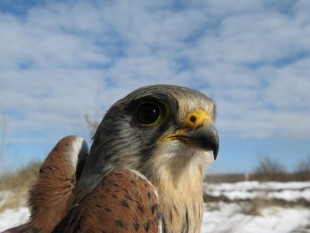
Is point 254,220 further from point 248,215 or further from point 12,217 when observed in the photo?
point 12,217

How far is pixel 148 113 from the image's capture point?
3.08 metres

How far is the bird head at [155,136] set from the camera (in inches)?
118

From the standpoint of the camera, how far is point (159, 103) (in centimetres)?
308

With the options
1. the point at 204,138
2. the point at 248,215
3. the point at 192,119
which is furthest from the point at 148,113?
the point at 248,215

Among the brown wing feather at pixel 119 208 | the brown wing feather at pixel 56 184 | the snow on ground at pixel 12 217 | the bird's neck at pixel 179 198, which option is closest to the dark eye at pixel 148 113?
the bird's neck at pixel 179 198

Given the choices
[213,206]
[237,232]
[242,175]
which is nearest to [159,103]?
[237,232]

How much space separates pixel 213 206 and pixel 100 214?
36.6ft

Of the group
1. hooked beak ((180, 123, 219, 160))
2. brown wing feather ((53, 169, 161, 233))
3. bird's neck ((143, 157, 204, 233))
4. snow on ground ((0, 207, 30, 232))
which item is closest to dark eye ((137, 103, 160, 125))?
hooked beak ((180, 123, 219, 160))

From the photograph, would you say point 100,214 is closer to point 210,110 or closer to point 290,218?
point 210,110

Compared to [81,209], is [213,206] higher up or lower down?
lower down

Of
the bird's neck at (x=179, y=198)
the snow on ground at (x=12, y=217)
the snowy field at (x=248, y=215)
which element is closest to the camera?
the bird's neck at (x=179, y=198)

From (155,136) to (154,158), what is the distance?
0.18 meters

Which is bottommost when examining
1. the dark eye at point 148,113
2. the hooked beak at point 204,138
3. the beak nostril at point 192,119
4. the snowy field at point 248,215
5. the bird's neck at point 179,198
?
the snowy field at point 248,215

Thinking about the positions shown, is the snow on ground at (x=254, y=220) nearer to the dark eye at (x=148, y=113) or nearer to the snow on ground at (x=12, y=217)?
the snow on ground at (x=12, y=217)
